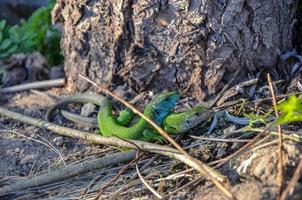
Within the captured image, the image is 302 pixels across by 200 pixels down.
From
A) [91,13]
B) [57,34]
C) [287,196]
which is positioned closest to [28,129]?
[91,13]

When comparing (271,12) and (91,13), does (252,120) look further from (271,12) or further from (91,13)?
(91,13)

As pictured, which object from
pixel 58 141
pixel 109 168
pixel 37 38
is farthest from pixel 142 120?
pixel 37 38

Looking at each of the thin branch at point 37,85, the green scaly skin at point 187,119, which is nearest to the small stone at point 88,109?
the thin branch at point 37,85

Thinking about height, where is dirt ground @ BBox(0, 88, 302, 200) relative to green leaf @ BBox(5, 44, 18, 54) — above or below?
below

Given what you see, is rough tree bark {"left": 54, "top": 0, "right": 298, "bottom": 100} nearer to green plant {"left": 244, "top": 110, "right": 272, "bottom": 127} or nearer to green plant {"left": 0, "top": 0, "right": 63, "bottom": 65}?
green plant {"left": 244, "top": 110, "right": 272, "bottom": 127}

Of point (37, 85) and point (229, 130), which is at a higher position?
point (229, 130)

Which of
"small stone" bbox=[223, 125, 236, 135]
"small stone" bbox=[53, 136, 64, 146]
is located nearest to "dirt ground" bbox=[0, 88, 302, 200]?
"small stone" bbox=[53, 136, 64, 146]

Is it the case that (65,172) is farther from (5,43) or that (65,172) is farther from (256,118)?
(5,43)

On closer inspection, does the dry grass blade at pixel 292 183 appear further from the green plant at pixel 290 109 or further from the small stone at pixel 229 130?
the small stone at pixel 229 130
